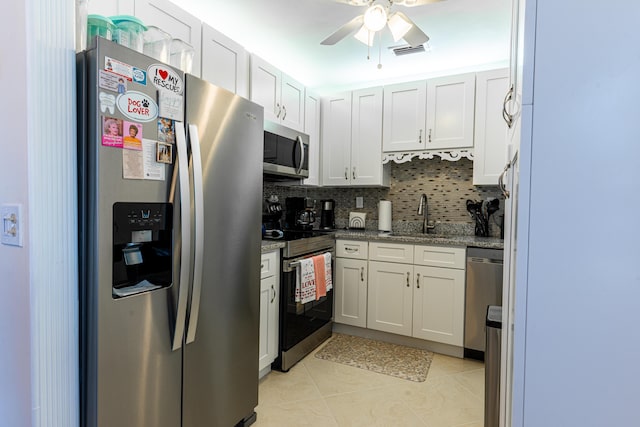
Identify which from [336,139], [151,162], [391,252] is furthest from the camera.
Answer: [336,139]

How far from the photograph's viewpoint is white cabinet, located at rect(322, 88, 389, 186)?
3342 millimetres

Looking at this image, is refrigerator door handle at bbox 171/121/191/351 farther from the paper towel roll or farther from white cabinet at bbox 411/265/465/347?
the paper towel roll

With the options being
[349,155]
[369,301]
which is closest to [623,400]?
[369,301]

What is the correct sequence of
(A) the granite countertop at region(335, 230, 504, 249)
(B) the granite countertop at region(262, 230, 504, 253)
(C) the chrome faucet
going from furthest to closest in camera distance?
(C) the chrome faucet, (A) the granite countertop at region(335, 230, 504, 249), (B) the granite countertop at region(262, 230, 504, 253)

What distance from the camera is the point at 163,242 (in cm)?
137

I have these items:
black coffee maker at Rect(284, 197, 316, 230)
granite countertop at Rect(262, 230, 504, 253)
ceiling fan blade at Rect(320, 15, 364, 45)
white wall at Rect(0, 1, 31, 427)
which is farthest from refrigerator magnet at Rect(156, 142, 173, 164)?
black coffee maker at Rect(284, 197, 316, 230)

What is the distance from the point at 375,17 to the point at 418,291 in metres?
2.05

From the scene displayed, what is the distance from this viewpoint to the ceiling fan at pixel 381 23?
182cm

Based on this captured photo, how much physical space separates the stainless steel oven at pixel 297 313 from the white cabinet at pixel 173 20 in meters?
1.34

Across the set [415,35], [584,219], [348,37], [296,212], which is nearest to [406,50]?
[348,37]

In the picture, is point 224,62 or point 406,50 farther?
point 406,50

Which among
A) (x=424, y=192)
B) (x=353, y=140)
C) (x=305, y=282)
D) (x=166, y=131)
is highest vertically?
(x=353, y=140)

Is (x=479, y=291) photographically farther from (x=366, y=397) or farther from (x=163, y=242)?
(x=163, y=242)

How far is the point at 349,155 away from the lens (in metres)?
3.47
